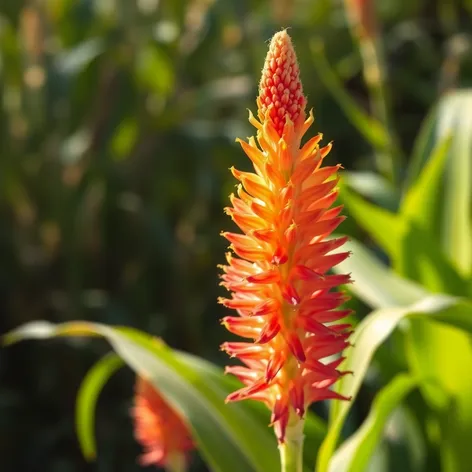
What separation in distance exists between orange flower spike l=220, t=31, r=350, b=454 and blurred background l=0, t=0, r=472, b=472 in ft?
4.68

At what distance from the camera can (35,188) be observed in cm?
258

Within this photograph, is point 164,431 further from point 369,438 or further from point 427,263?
point 427,263

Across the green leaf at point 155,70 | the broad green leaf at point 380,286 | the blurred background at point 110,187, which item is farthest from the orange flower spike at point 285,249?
the green leaf at point 155,70

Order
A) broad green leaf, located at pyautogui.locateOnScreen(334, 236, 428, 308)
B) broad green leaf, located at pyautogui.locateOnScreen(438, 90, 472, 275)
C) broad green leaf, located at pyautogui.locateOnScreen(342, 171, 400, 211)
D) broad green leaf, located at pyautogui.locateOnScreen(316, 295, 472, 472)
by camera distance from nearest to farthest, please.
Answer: broad green leaf, located at pyautogui.locateOnScreen(316, 295, 472, 472) < broad green leaf, located at pyautogui.locateOnScreen(334, 236, 428, 308) < broad green leaf, located at pyautogui.locateOnScreen(438, 90, 472, 275) < broad green leaf, located at pyautogui.locateOnScreen(342, 171, 400, 211)

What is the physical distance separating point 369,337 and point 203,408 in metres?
0.33

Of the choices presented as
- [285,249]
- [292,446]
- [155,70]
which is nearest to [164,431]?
[292,446]

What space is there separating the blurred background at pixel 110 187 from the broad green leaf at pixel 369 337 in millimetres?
1107

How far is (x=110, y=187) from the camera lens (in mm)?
2477

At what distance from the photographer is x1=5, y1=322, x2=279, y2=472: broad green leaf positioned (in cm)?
117

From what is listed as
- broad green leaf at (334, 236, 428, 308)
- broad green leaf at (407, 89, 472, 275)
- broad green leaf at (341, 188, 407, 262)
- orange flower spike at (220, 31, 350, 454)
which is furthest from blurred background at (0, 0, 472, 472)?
orange flower spike at (220, 31, 350, 454)

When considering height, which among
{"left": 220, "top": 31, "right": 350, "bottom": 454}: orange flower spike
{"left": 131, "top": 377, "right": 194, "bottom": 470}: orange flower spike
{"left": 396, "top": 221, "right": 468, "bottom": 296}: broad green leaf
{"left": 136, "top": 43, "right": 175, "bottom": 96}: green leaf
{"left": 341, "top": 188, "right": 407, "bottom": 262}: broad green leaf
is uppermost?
{"left": 136, "top": 43, "right": 175, "bottom": 96}: green leaf

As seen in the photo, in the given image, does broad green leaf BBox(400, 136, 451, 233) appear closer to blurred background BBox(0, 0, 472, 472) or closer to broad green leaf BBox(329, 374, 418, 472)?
broad green leaf BBox(329, 374, 418, 472)

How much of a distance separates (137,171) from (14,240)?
0.44 m

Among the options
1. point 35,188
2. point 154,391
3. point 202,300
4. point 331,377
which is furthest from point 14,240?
point 331,377
